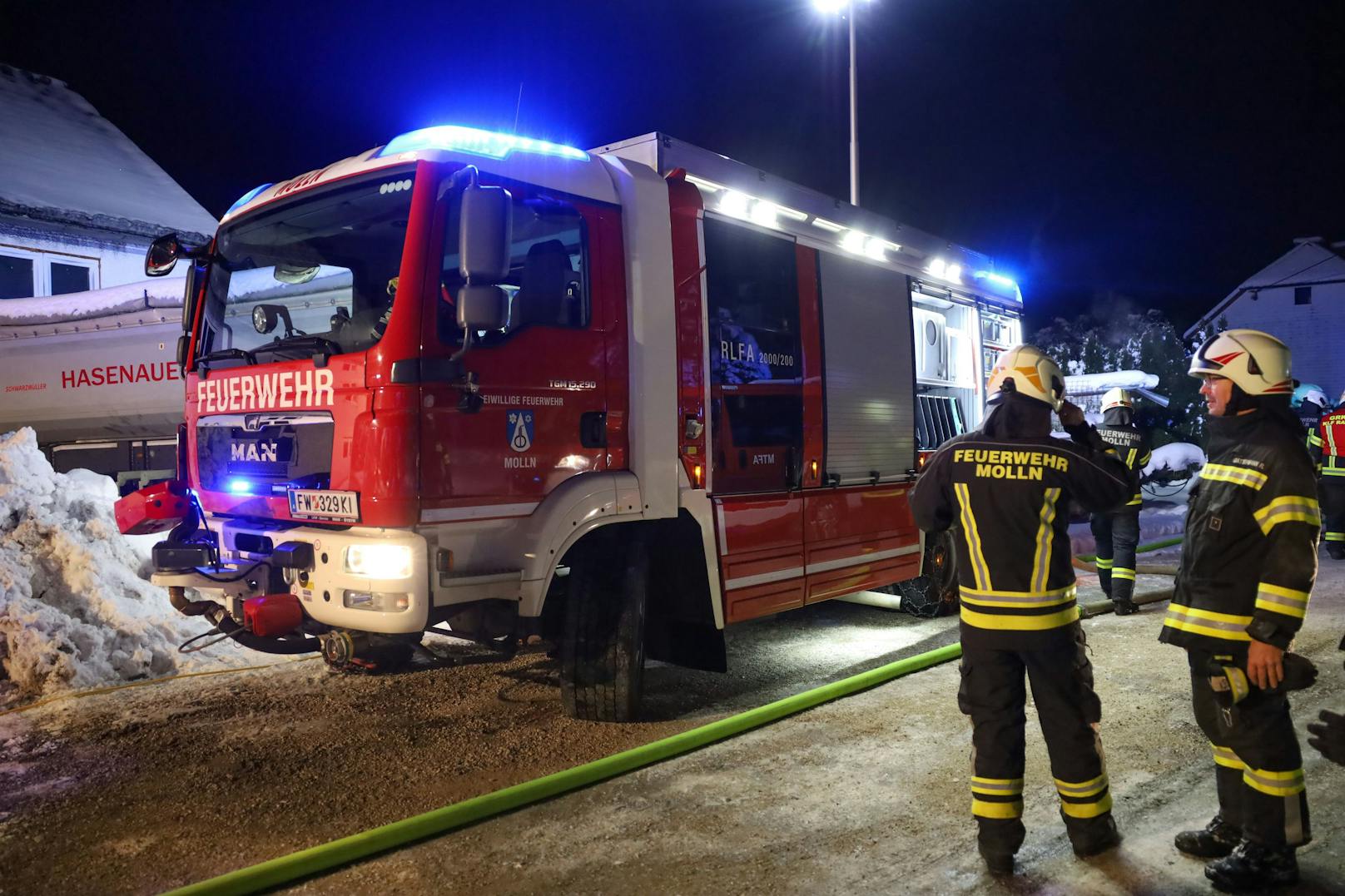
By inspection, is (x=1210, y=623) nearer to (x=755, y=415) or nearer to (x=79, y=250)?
(x=755, y=415)

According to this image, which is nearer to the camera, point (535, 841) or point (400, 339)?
point (535, 841)

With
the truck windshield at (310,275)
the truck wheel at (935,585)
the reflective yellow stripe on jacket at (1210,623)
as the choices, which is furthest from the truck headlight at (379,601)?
the truck wheel at (935,585)

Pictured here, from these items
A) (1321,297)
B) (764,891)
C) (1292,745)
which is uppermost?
(1321,297)

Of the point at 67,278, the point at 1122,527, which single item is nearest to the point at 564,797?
the point at 1122,527

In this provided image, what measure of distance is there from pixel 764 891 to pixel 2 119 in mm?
19020

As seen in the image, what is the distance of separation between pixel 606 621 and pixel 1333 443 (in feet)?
31.8

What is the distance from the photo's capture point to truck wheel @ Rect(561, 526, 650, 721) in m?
4.97

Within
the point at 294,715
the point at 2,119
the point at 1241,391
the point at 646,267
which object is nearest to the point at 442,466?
the point at 646,267

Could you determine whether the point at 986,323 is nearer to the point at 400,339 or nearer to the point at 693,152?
the point at 693,152

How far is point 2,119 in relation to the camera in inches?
656

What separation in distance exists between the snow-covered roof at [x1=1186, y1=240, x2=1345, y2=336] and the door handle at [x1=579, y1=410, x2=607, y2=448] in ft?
125

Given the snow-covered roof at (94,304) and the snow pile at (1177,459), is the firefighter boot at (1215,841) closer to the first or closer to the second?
the snow-covered roof at (94,304)

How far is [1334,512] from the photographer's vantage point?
10.9 metres

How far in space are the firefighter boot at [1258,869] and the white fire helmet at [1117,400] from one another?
5.70 metres
